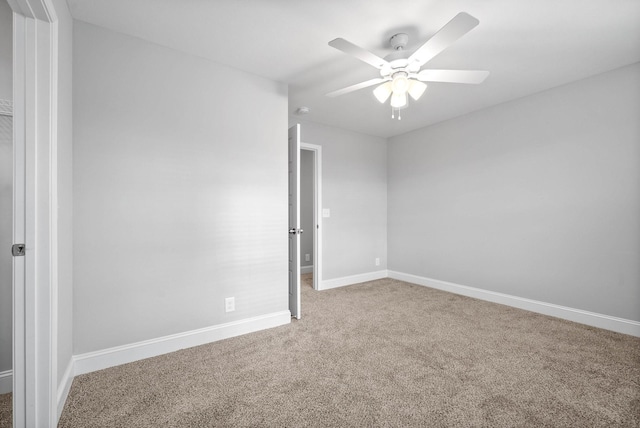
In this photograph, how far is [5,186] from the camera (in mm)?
1657

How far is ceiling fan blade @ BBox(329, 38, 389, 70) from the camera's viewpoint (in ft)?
5.21

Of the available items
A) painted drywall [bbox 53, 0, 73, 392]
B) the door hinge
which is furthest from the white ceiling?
the door hinge

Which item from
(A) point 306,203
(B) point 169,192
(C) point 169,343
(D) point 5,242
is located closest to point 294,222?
(B) point 169,192

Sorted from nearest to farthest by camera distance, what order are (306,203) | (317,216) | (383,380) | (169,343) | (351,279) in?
(383,380), (169,343), (317,216), (351,279), (306,203)

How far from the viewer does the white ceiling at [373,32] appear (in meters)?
1.76

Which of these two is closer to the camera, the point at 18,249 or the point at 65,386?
the point at 18,249

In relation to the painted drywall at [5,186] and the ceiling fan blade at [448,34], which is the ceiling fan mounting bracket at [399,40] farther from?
the painted drywall at [5,186]

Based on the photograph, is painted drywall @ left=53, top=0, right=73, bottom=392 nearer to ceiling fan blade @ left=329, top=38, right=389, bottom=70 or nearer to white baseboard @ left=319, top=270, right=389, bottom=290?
ceiling fan blade @ left=329, top=38, right=389, bottom=70

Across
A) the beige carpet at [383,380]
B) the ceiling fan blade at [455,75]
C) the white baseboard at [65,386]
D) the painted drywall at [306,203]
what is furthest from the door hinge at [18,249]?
the painted drywall at [306,203]

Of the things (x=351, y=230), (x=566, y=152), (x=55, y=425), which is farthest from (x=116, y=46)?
(x=566, y=152)

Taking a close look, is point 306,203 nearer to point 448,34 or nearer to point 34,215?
point 448,34

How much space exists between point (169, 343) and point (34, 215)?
1355mm

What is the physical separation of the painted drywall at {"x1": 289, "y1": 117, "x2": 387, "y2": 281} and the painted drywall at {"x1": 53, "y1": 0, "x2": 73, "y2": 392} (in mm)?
2425

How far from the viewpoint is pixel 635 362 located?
6.64 feet
